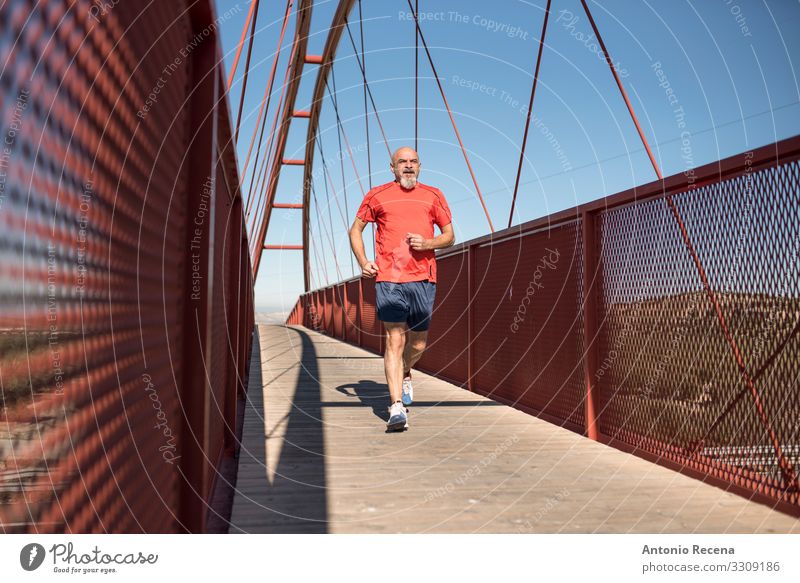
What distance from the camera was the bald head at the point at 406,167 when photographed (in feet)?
12.6

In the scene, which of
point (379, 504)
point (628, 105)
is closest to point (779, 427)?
point (379, 504)

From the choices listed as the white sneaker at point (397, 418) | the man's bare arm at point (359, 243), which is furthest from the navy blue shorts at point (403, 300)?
the white sneaker at point (397, 418)

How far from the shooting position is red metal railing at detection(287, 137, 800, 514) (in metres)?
2.19

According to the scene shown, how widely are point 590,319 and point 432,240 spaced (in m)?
0.99

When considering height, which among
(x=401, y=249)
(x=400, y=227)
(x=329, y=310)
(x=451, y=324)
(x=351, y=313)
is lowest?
(x=451, y=324)

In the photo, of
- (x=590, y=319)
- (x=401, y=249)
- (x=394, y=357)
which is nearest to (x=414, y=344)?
(x=394, y=357)

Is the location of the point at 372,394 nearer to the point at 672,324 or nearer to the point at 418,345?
the point at 418,345

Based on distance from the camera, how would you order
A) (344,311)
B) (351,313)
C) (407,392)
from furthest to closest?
(344,311) < (351,313) < (407,392)

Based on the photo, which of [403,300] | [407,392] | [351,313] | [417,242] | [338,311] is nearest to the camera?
[417,242]

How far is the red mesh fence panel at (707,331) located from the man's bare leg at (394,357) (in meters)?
1.09

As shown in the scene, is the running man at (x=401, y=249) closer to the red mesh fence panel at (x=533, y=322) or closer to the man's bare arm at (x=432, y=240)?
the man's bare arm at (x=432, y=240)

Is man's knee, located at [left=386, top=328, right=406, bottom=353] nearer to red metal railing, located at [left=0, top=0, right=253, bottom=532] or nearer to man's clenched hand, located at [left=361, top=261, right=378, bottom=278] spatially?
man's clenched hand, located at [left=361, top=261, right=378, bottom=278]

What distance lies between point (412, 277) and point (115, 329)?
9.62ft

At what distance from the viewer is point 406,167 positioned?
3844mm
